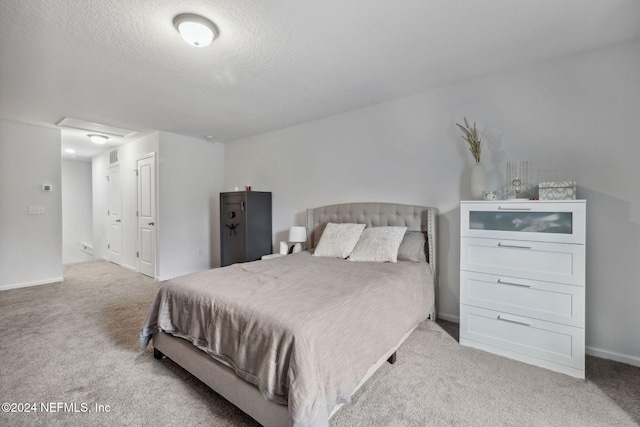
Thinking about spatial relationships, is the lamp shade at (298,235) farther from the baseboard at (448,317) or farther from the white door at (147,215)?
the white door at (147,215)

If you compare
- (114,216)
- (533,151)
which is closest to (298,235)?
(533,151)

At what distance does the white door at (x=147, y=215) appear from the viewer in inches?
180

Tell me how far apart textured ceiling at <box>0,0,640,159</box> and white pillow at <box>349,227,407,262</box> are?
4.99ft

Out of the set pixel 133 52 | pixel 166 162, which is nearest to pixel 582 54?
pixel 133 52

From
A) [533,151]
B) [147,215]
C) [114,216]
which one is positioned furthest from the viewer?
[114,216]

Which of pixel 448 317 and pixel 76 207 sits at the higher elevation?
pixel 76 207

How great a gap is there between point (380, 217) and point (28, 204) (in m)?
5.17

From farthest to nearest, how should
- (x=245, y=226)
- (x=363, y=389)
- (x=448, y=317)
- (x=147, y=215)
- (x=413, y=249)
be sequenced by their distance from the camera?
(x=147, y=215) < (x=245, y=226) < (x=448, y=317) < (x=413, y=249) < (x=363, y=389)

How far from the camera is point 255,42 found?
6.95 feet

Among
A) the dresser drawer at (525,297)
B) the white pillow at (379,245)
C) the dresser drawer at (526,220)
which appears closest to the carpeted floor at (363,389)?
the dresser drawer at (525,297)

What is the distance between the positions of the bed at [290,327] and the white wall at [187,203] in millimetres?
2675

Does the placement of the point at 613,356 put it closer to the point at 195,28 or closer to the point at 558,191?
the point at 558,191

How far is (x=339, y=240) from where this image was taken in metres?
3.11

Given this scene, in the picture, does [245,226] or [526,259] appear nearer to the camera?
[526,259]
